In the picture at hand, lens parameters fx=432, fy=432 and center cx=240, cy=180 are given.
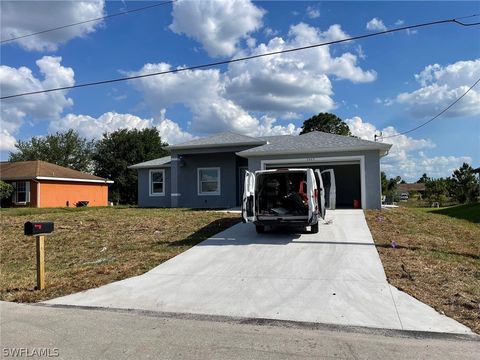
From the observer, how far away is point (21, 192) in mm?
32469

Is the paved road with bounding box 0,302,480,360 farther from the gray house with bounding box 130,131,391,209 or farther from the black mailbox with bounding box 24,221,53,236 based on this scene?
the gray house with bounding box 130,131,391,209

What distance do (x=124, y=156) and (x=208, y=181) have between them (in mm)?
35356

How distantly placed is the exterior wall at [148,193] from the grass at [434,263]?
13866mm

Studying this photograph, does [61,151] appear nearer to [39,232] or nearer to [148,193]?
[148,193]

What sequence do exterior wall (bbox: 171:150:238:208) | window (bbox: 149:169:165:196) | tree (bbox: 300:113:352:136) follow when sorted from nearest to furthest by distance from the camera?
exterior wall (bbox: 171:150:238:208) < window (bbox: 149:169:165:196) < tree (bbox: 300:113:352:136)

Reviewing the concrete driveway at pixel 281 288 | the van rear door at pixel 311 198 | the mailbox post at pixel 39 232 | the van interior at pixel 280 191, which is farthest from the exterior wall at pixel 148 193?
the mailbox post at pixel 39 232

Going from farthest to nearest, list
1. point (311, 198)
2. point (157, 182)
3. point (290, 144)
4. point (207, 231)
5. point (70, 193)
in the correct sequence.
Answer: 1. point (70, 193)
2. point (157, 182)
3. point (290, 144)
4. point (207, 231)
5. point (311, 198)

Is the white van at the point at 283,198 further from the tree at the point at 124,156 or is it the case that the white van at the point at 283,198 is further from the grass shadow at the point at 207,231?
the tree at the point at 124,156

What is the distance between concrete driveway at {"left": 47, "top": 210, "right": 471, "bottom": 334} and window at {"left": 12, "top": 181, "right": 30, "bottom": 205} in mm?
25052

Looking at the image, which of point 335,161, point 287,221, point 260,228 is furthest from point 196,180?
point 287,221

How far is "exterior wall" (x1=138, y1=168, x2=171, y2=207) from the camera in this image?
84.7ft

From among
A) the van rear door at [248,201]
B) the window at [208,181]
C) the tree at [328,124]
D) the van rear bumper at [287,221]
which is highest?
the tree at [328,124]

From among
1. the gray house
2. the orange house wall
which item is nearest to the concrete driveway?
the gray house

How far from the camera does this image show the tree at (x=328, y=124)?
52031 mm
